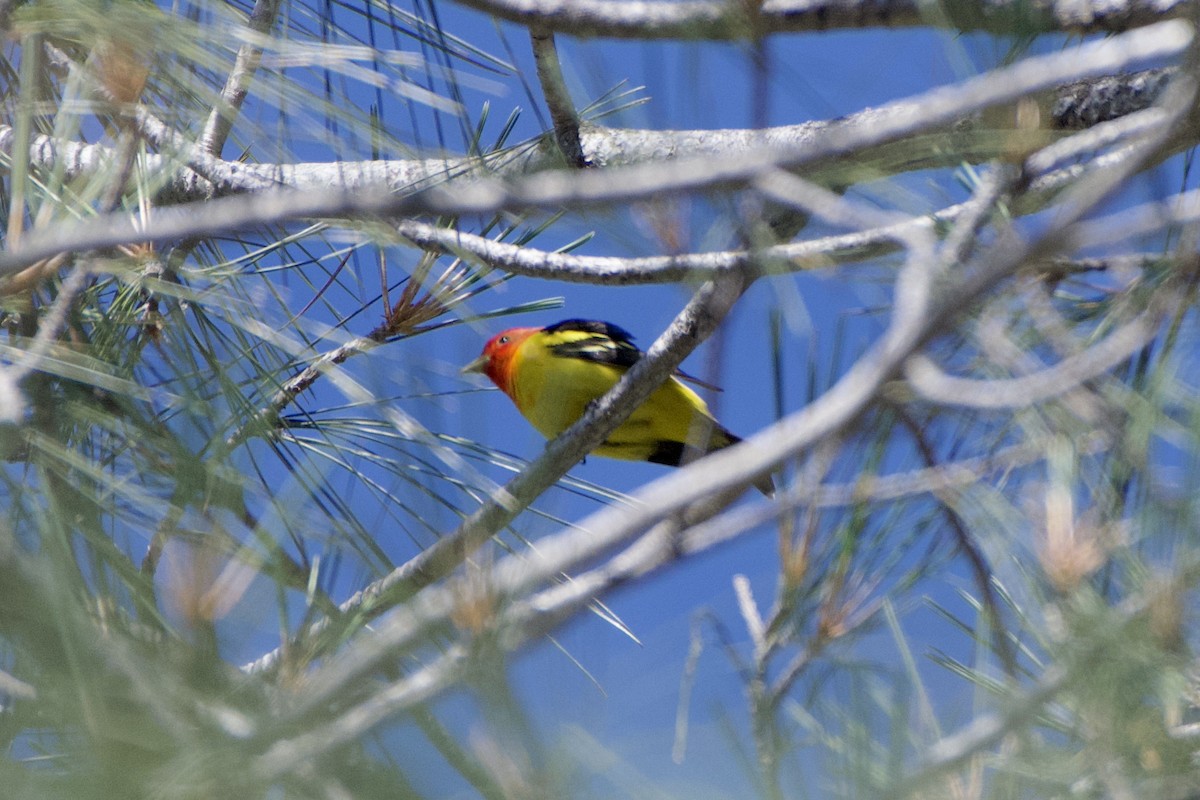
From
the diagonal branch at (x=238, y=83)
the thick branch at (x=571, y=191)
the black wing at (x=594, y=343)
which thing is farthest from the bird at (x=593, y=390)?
the thick branch at (x=571, y=191)

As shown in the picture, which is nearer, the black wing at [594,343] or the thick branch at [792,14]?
the thick branch at [792,14]

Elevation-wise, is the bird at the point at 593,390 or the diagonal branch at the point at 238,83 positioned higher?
the diagonal branch at the point at 238,83

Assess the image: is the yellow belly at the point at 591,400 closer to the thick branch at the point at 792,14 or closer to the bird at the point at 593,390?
the bird at the point at 593,390

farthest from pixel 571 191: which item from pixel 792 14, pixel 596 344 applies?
pixel 596 344

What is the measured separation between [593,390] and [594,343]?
19cm

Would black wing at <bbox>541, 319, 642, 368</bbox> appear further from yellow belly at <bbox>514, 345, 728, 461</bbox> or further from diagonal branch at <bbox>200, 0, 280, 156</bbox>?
diagonal branch at <bbox>200, 0, 280, 156</bbox>

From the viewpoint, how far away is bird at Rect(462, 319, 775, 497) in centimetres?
318

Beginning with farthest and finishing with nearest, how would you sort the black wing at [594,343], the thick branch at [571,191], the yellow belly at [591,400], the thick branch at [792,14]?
the black wing at [594,343] → the yellow belly at [591,400] → the thick branch at [792,14] → the thick branch at [571,191]

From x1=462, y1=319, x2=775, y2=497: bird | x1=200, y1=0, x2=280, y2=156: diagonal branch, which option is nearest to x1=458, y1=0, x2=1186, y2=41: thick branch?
x1=200, y1=0, x2=280, y2=156: diagonal branch

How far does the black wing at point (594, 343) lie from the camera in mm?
3295

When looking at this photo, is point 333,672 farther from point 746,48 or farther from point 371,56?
point 371,56

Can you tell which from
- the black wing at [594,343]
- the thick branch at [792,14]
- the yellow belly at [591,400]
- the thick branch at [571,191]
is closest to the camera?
the thick branch at [571,191]

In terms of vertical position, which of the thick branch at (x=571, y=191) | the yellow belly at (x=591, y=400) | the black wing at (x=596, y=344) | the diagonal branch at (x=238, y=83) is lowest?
the yellow belly at (x=591, y=400)

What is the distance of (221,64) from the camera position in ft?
4.06
